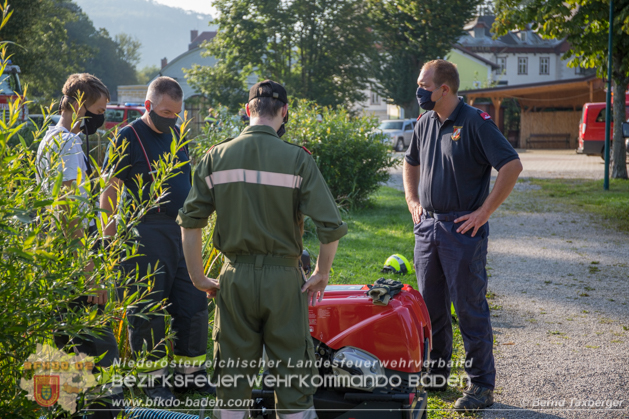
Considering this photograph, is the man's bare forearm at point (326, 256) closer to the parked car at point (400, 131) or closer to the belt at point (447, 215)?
the belt at point (447, 215)

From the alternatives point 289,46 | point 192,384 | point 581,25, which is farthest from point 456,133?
point 289,46

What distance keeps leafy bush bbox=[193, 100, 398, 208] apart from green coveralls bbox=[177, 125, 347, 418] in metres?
7.66

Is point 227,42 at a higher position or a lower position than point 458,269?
higher

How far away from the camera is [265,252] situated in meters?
2.57

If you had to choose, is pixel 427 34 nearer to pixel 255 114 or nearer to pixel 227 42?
pixel 227 42

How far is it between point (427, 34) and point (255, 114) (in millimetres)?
39411

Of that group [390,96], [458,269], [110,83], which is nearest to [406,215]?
[458,269]

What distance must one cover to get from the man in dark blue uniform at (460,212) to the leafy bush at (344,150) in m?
6.54

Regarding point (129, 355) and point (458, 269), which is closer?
point (458, 269)

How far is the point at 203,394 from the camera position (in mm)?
3848

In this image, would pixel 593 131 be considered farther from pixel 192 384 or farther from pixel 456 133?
pixel 192 384

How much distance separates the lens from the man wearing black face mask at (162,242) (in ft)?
11.8

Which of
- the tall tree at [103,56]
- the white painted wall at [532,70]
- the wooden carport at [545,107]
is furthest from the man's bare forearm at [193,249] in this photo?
the tall tree at [103,56]

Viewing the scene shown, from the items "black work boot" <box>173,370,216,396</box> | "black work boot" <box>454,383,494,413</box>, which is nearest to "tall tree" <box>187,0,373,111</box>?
"black work boot" <box>173,370,216,396</box>
